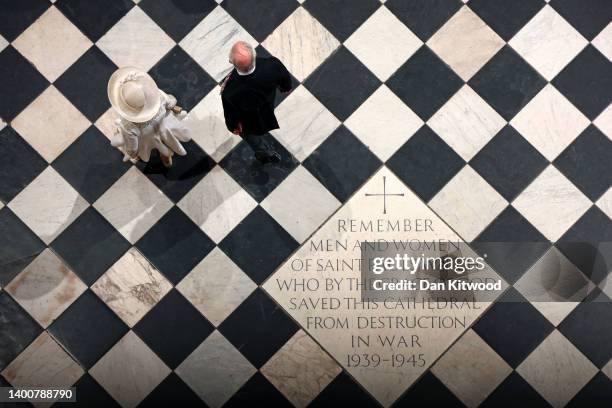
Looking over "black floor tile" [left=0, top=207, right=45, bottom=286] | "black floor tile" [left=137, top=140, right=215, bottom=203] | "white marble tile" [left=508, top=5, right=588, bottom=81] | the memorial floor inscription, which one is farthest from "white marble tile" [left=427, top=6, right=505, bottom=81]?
"black floor tile" [left=0, top=207, right=45, bottom=286]

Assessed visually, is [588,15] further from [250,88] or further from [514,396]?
[514,396]

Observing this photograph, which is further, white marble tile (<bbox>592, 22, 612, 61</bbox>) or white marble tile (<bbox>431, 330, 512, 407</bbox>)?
white marble tile (<bbox>592, 22, 612, 61</bbox>)

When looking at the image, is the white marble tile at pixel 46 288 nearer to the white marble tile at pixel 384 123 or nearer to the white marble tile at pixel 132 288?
the white marble tile at pixel 132 288

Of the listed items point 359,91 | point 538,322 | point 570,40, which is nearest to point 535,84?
point 570,40

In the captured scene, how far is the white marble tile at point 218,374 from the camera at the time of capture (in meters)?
4.80

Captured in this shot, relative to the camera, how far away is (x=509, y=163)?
16.1 feet

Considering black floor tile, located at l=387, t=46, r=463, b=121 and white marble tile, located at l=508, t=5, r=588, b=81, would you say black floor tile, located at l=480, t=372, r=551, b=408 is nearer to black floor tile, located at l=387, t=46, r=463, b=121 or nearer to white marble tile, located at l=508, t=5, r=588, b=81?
black floor tile, located at l=387, t=46, r=463, b=121

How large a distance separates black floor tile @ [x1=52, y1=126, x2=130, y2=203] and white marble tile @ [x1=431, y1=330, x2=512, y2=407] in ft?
9.57

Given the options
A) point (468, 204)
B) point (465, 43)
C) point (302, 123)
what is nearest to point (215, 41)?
point (302, 123)

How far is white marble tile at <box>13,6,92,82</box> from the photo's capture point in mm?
5027

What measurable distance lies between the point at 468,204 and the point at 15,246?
11.7 ft

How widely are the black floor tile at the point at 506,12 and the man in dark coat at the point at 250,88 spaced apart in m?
1.89

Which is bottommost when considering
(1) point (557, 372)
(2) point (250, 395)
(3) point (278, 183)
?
(1) point (557, 372)

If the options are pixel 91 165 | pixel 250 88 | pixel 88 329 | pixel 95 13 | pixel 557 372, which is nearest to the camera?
pixel 250 88
